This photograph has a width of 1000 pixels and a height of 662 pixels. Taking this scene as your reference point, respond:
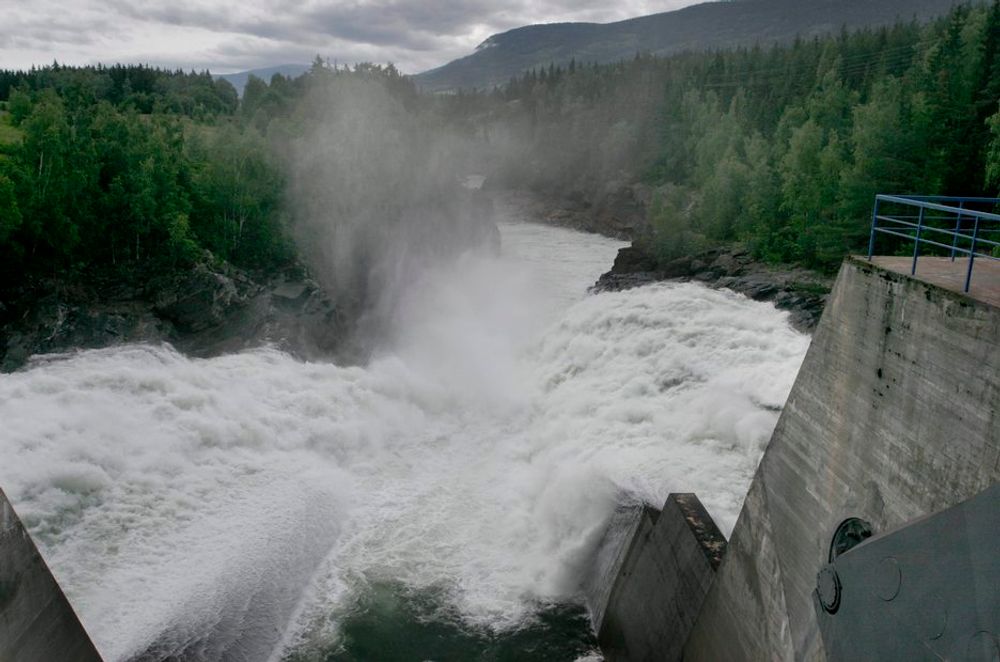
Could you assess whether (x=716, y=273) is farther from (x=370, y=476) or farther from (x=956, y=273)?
(x=956, y=273)

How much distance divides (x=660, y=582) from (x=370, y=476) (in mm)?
10085

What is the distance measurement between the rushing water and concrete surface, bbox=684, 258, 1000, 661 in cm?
497

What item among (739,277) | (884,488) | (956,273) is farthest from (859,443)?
(739,277)

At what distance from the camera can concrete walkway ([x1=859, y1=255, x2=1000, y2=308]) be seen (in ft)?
20.9

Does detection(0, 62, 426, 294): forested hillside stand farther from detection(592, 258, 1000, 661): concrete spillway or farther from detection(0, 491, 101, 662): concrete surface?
detection(592, 258, 1000, 661): concrete spillway

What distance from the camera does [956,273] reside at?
7211mm

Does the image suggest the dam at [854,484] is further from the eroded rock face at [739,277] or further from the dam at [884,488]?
the eroded rock face at [739,277]

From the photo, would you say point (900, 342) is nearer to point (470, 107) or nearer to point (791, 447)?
point (791, 447)

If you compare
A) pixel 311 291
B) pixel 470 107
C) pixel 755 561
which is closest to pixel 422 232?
pixel 311 291

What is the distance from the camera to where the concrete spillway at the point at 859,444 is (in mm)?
6168

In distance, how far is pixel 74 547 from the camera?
14352 millimetres

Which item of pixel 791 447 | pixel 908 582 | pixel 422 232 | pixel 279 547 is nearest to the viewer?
pixel 908 582

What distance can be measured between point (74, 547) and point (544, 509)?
9932 millimetres

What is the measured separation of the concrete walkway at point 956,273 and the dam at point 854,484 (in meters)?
0.11
